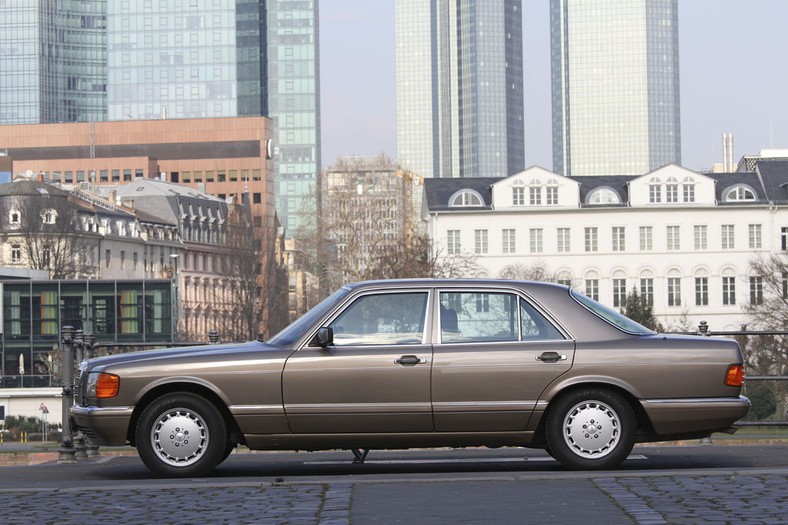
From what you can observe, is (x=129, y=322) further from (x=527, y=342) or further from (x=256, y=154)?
(x=256, y=154)

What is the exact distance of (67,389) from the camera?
601 inches

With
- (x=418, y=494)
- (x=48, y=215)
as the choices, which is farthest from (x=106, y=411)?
(x=48, y=215)

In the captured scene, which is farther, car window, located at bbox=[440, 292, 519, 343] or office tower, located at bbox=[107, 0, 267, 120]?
office tower, located at bbox=[107, 0, 267, 120]

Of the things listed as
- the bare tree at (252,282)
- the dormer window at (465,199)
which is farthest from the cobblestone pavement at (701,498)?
the dormer window at (465,199)

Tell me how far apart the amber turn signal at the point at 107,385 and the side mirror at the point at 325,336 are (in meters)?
1.60

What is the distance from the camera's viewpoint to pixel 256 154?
175 m

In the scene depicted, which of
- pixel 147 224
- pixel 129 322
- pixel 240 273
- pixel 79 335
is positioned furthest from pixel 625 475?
pixel 147 224

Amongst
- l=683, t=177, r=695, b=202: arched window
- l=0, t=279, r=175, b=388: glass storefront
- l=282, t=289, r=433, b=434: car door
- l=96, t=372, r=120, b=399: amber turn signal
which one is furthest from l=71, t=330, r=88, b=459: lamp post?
l=683, t=177, r=695, b=202: arched window

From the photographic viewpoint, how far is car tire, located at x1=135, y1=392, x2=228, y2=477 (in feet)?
38.6

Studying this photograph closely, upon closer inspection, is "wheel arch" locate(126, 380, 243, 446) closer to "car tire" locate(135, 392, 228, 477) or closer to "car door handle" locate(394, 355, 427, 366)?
"car tire" locate(135, 392, 228, 477)

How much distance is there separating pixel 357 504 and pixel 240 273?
101044 millimetres

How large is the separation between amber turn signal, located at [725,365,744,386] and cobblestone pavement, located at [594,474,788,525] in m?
1.27

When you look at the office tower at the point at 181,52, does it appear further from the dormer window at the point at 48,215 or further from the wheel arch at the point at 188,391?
the wheel arch at the point at 188,391

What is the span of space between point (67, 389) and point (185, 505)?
609 cm
